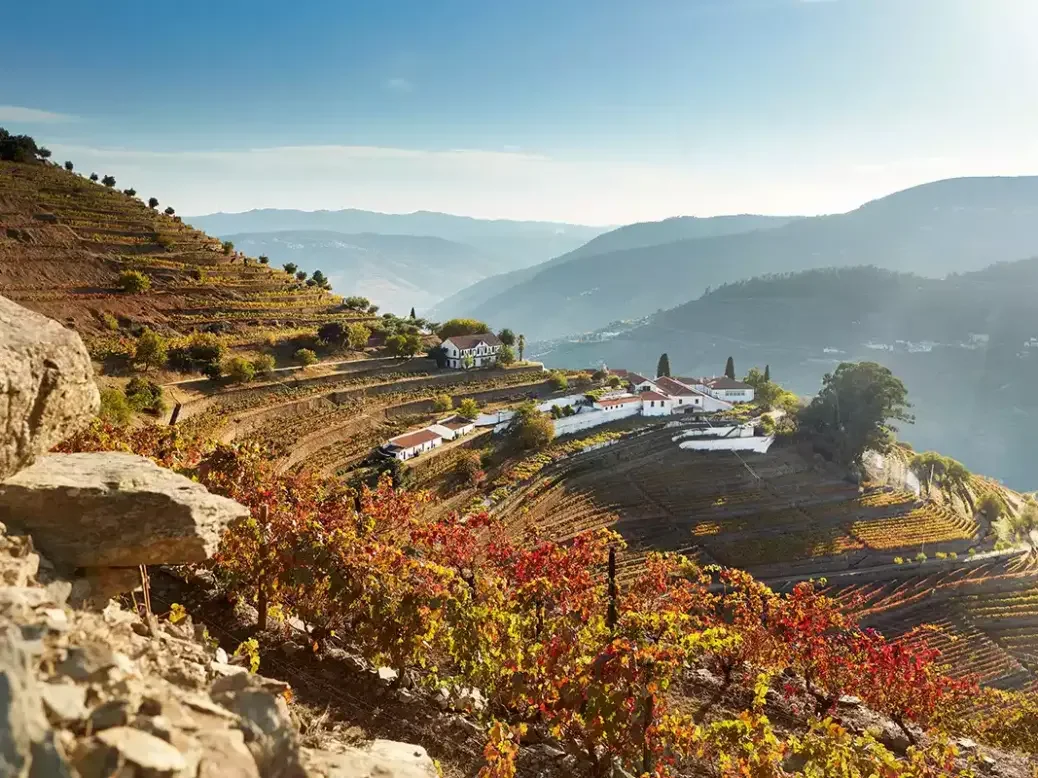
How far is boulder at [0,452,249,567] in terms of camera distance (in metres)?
5.78

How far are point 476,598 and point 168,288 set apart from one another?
4569cm

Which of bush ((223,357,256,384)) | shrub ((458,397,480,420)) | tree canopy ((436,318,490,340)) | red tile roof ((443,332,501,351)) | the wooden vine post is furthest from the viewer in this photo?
tree canopy ((436,318,490,340))

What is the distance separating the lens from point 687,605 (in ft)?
51.0

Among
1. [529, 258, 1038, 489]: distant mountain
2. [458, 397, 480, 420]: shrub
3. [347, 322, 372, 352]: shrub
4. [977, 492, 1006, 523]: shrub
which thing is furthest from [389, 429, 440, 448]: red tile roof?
[529, 258, 1038, 489]: distant mountain

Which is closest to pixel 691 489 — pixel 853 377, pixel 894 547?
pixel 894 547

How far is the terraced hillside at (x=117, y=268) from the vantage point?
40781mm

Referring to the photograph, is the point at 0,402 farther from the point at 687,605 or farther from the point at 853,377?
the point at 853,377

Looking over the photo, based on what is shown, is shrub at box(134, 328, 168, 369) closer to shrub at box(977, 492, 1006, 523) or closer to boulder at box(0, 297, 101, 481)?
boulder at box(0, 297, 101, 481)


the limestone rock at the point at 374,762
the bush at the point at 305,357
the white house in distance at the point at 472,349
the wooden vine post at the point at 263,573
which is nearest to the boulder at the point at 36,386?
the limestone rock at the point at 374,762

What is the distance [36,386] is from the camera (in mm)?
5773

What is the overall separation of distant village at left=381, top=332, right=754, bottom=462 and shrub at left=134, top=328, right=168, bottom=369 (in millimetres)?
15083

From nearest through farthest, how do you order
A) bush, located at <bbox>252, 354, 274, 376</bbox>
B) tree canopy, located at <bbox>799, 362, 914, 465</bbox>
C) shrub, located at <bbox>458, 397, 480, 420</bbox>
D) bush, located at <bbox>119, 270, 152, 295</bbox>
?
1. bush, located at <bbox>252, 354, 274, 376</bbox>
2. bush, located at <bbox>119, 270, 152, 295</bbox>
3. shrub, located at <bbox>458, 397, 480, 420</bbox>
4. tree canopy, located at <bbox>799, 362, 914, 465</bbox>

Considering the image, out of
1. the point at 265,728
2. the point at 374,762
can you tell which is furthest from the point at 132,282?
the point at 265,728

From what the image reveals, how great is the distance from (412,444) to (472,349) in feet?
64.3
